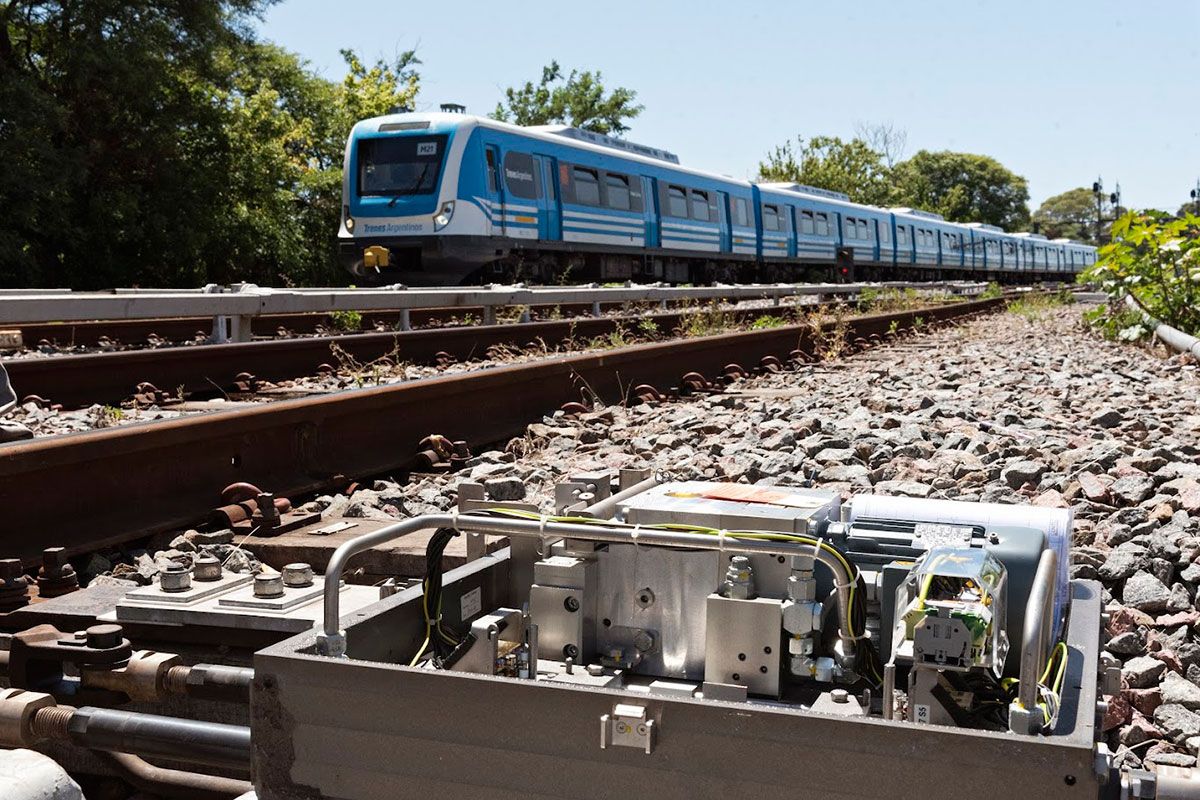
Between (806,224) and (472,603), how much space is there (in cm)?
3122

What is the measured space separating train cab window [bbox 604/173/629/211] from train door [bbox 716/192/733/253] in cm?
470

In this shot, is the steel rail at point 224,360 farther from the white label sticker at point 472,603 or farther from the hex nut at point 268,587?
the white label sticker at point 472,603

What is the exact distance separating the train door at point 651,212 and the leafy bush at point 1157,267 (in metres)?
10.7

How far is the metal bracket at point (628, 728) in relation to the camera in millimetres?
1506

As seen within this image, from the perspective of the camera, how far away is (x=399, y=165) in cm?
1944

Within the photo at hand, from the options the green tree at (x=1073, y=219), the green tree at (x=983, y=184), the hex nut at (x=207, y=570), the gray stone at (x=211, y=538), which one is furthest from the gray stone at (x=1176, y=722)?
the green tree at (x=1073, y=219)

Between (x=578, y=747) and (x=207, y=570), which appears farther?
(x=207, y=570)

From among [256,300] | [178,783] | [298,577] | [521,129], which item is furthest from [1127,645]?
[521,129]

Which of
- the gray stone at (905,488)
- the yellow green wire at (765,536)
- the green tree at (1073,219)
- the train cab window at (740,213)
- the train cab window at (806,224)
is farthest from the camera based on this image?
the green tree at (1073,219)

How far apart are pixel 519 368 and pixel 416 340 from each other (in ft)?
12.2

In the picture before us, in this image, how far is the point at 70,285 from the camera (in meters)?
25.4

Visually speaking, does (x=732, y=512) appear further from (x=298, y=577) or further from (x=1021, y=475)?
(x=1021, y=475)

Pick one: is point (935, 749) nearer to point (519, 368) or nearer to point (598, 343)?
point (519, 368)

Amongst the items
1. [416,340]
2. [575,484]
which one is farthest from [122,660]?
[416,340]
